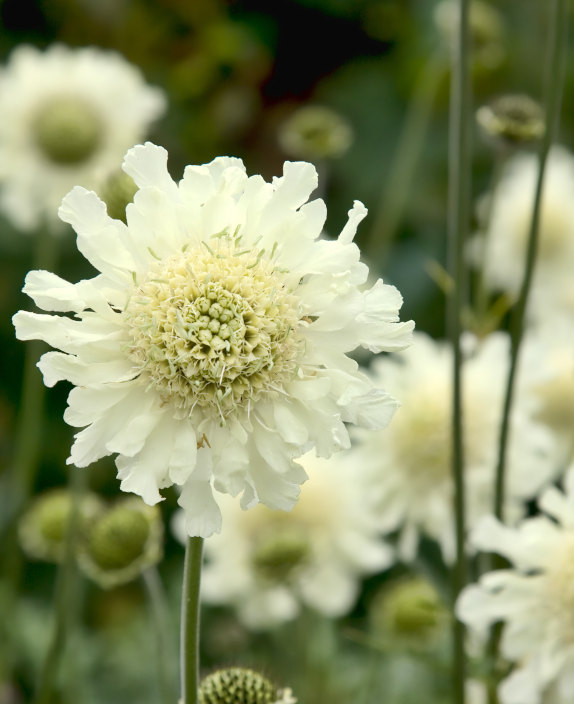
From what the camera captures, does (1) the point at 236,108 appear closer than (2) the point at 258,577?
No

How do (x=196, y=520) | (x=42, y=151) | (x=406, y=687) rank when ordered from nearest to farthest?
(x=196, y=520) → (x=406, y=687) → (x=42, y=151)

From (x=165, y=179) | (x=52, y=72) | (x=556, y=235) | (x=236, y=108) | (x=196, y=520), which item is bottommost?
(x=196, y=520)

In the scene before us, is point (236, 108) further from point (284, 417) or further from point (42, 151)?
point (284, 417)

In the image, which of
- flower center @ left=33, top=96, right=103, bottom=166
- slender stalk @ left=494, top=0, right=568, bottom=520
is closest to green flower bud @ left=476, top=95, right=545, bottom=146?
slender stalk @ left=494, top=0, right=568, bottom=520

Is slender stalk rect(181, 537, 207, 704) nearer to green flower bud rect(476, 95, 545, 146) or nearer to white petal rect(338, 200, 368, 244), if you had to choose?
white petal rect(338, 200, 368, 244)

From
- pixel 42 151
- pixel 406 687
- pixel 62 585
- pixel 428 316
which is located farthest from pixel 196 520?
pixel 428 316

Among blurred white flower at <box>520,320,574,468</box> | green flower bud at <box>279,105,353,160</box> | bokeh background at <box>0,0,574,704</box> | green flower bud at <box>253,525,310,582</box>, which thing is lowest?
green flower bud at <box>253,525,310,582</box>

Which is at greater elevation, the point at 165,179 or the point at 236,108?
the point at 236,108
